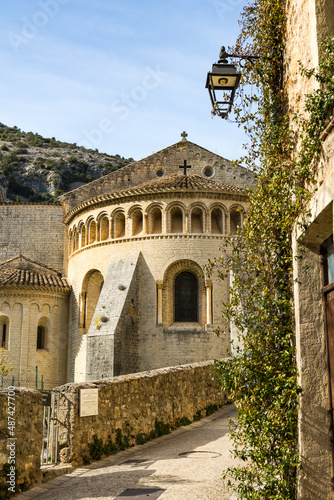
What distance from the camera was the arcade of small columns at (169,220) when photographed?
2423 centimetres

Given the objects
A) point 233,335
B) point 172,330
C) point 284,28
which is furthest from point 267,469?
point 172,330

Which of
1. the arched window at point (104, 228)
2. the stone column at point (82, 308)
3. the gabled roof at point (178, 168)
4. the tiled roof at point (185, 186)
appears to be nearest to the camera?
the tiled roof at point (185, 186)

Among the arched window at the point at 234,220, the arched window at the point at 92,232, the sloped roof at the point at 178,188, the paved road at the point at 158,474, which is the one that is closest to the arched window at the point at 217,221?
the arched window at the point at 234,220

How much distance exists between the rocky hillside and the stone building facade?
6338 cm

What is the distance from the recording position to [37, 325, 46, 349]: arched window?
88.2ft

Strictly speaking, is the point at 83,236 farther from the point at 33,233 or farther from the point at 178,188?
the point at 33,233

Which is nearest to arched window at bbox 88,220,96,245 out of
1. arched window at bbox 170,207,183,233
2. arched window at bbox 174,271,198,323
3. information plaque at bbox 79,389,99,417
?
arched window at bbox 170,207,183,233

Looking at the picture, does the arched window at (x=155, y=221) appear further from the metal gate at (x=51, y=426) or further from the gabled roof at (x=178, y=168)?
the metal gate at (x=51, y=426)

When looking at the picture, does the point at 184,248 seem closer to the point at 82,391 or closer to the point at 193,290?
the point at 193,290

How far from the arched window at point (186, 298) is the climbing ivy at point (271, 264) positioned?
53.3 ft

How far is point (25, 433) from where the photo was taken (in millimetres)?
8297

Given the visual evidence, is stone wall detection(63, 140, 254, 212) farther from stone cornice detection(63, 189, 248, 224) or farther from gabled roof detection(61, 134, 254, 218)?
stone cornice detection(63, 189, 248, 224)

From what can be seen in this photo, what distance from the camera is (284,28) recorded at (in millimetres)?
7457

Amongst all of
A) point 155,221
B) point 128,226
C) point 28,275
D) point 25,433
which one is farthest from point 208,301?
point 25,433
